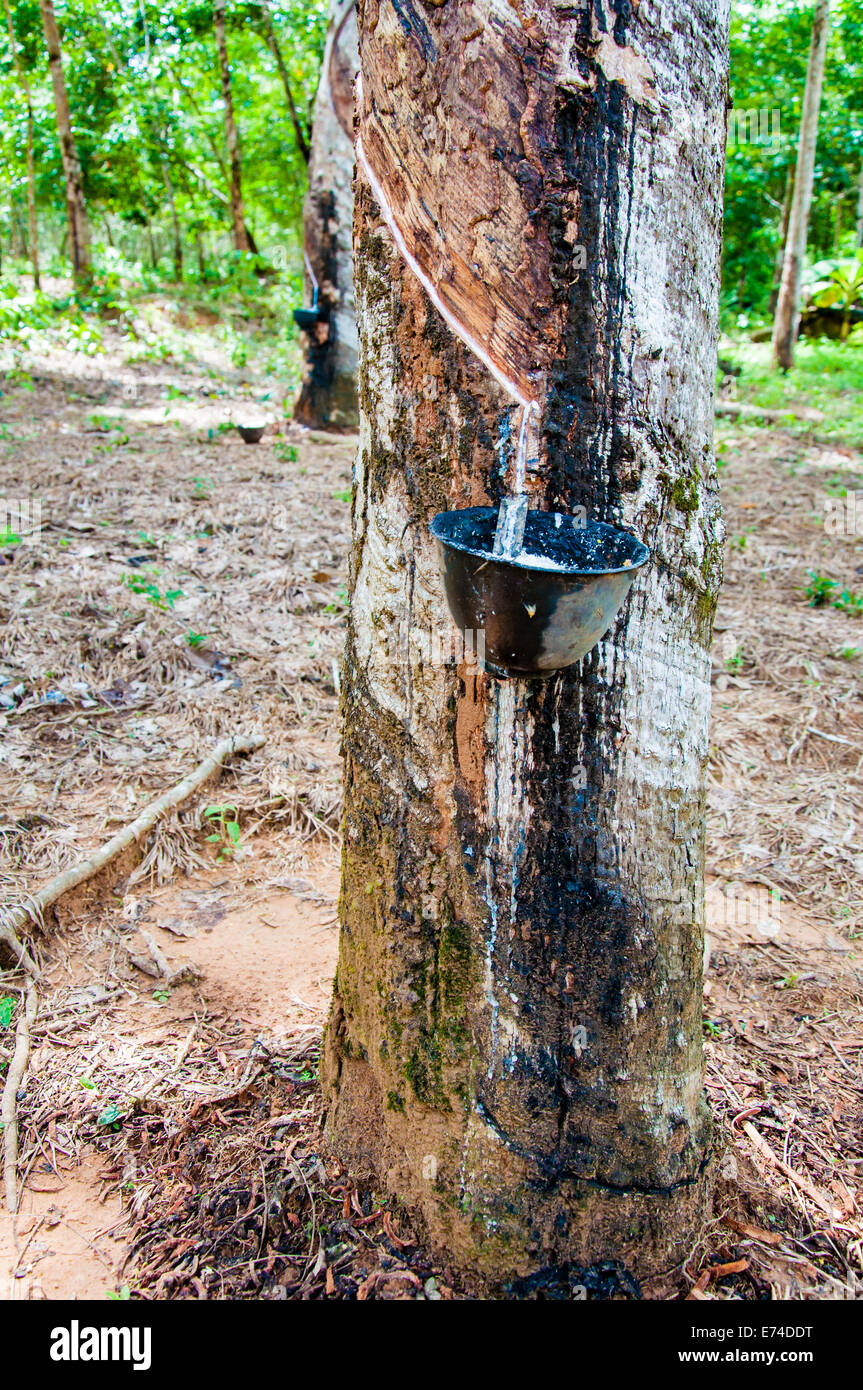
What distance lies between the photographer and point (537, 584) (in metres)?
1.06

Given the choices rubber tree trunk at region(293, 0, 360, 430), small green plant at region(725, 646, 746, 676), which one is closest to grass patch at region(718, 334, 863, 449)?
rubber tree trunk at region(293, 0, 360, 430)

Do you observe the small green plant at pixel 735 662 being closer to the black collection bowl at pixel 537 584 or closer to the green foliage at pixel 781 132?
the black collection bowl at pixel 537 584

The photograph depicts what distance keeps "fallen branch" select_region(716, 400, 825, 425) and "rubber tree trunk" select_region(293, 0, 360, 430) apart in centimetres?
447

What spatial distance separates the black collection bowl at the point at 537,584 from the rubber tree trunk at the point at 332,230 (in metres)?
7.20

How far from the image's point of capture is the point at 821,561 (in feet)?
18.5

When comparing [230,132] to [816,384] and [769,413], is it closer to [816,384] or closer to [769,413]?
[769,413]

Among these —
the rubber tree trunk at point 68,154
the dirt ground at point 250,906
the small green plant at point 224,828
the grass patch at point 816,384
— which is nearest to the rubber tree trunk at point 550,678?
the dirt ground at point 250,906

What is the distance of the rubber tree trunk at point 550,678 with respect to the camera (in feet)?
3.98

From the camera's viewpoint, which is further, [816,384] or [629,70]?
[816,384]

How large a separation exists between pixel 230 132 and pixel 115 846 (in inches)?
572

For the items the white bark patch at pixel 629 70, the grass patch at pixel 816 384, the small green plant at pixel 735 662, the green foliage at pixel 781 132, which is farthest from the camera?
the green foliage at pixel 781 132

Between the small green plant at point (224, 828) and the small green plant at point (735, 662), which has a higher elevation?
the small green plant at point (735, 662)

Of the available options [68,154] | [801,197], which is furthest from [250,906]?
[801,197]

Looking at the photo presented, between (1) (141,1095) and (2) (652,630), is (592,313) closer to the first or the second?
(2) (652,630)
